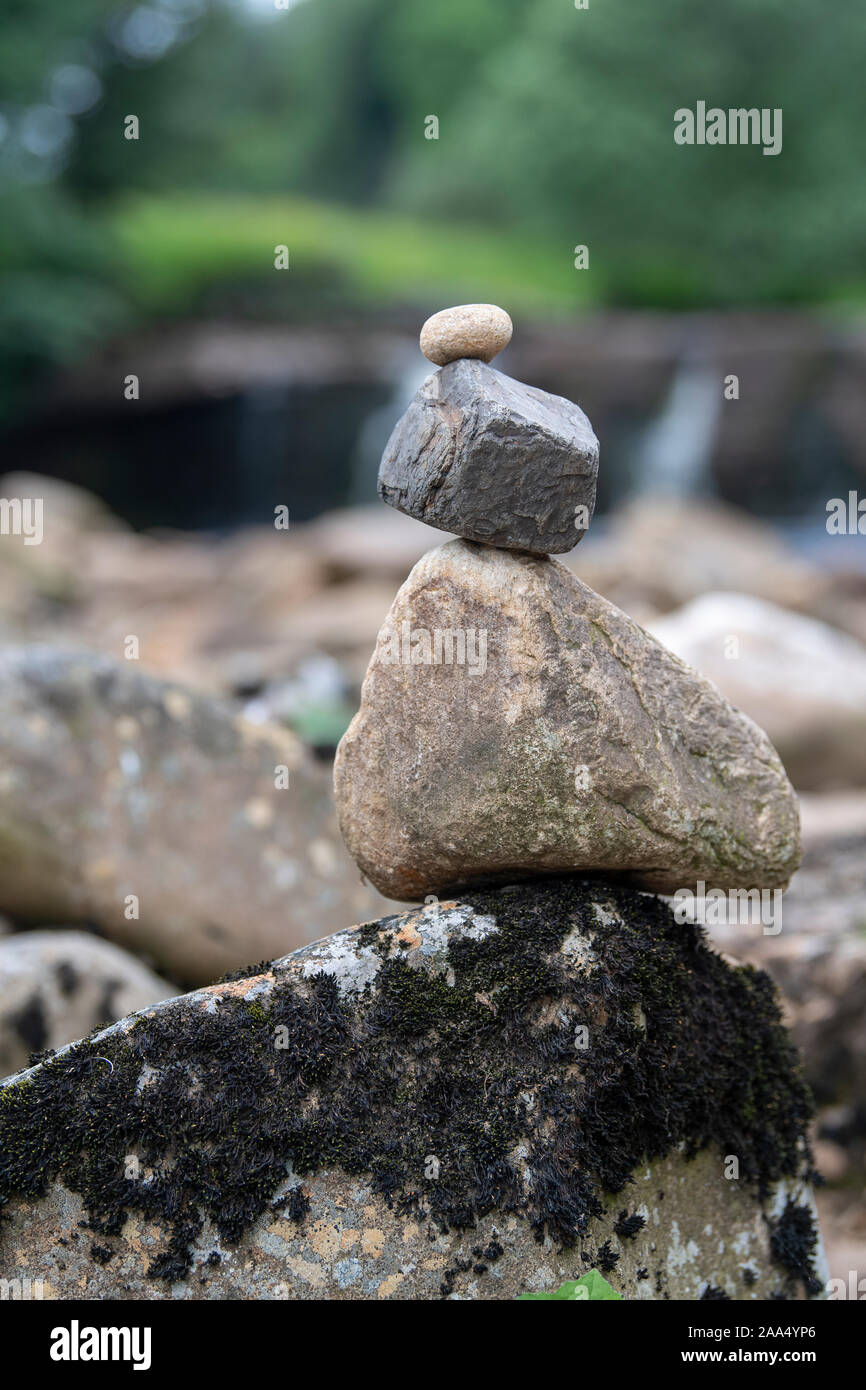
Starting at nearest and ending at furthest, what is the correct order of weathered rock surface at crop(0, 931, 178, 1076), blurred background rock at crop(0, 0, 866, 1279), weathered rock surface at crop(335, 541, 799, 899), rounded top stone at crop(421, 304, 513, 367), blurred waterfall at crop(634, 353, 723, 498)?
weathered rock surface at crop(335, 541, 799, 899) < rounded top stone at crop(421, 304, 513, 367) < weathered rock surface at crop(0, 931, 178, 1076) < blurred background rock at crop(0, 0, 866, 1279) < blurred waterfall at crop(634, 353, 723, 498)

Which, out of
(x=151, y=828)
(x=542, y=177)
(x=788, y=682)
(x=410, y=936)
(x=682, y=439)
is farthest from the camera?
(x=542, y=177)

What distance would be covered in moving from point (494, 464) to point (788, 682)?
19.4 feet

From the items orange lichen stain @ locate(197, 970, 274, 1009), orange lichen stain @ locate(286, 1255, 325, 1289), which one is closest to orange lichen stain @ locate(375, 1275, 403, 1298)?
orange lichen stain @ locate(286, 1255, 325, 1289)

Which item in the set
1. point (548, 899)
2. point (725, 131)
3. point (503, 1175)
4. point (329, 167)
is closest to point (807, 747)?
point (548, 899)

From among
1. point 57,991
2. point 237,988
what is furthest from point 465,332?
point 57,991

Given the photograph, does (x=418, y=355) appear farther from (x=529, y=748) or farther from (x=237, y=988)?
(x=237, y=988)

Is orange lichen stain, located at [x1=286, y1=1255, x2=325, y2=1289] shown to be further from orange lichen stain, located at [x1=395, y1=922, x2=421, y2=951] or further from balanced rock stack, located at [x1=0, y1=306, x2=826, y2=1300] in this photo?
orange lichen stain, located at [x1=395, y1=922, x2=421, y2=951]

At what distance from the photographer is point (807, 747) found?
913 cm

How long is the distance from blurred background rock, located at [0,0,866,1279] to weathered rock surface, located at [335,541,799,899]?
12.4 feet

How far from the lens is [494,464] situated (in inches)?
141

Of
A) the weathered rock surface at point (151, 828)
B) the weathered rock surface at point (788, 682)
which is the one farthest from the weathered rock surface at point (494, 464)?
the weathered rock surface at point (788, 682)

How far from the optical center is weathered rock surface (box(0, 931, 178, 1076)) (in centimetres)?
458

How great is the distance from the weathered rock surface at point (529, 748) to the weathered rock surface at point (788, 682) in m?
4.96
